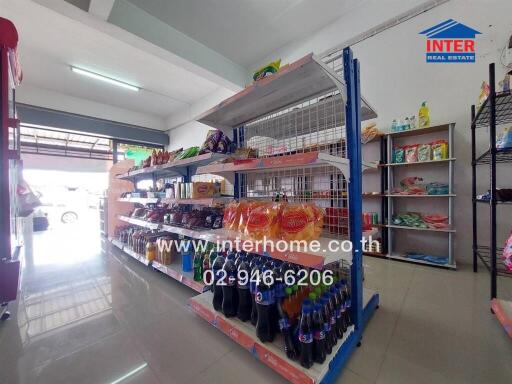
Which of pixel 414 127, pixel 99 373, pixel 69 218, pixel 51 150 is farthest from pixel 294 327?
pixel 69 218

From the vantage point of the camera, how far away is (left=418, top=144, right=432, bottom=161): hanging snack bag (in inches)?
107

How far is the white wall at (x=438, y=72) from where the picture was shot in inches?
96.9

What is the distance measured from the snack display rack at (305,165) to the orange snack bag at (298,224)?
0.13 metres

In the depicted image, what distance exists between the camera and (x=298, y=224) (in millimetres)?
1263

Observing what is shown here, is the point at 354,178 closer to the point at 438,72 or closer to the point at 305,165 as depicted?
the point at 305,165

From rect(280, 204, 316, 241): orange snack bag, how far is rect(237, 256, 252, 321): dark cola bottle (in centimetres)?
36

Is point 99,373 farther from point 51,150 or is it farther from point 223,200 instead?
point 51,150

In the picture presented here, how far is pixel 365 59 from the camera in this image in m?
3.28

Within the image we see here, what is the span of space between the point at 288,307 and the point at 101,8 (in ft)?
12.3

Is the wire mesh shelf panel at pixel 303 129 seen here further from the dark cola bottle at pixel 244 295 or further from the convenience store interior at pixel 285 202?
the dark cola bottle at pixel 244 295

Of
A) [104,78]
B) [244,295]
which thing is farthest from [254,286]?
[104,78]

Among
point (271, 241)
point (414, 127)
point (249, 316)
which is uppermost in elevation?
point (414, 127)

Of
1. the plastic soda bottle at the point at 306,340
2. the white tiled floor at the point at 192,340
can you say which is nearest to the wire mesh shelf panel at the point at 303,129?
the plastic soda bottle at the point at 306,340

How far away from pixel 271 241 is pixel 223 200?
2.74 ft
